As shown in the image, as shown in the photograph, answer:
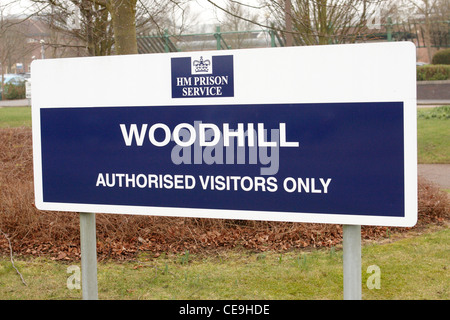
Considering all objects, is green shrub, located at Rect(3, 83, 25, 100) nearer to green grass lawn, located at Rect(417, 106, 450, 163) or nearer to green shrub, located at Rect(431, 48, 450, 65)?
green shrub, located at Rect(431, 48, 450, 65)

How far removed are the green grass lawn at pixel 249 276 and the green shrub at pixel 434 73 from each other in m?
27.0

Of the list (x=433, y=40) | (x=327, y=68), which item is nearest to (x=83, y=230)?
(x=327, y=68)

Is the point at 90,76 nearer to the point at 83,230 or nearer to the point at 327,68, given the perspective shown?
the point at 83,230

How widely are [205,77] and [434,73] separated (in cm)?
3037

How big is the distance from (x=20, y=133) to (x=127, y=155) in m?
→ 9.74

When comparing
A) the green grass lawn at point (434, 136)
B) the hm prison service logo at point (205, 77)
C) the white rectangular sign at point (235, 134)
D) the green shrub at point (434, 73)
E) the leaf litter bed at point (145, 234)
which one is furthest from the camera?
the green shrub at point (434, 73)

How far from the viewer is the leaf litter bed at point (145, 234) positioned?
5.80 meters

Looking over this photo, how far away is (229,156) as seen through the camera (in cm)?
302

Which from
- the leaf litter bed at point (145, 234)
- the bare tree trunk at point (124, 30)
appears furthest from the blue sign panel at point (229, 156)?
Result: the bare tree trunk at point (124, 30)

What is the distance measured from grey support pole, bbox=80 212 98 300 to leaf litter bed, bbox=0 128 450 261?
7.12ft

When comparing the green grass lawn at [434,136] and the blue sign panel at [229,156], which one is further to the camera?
the green grass lawn at [434,136]

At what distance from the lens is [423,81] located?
30.1 metres

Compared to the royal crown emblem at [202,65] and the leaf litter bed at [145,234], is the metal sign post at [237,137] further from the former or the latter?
the leaf litter bed at [145,234]

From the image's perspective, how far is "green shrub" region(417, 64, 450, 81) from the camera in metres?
30.8
